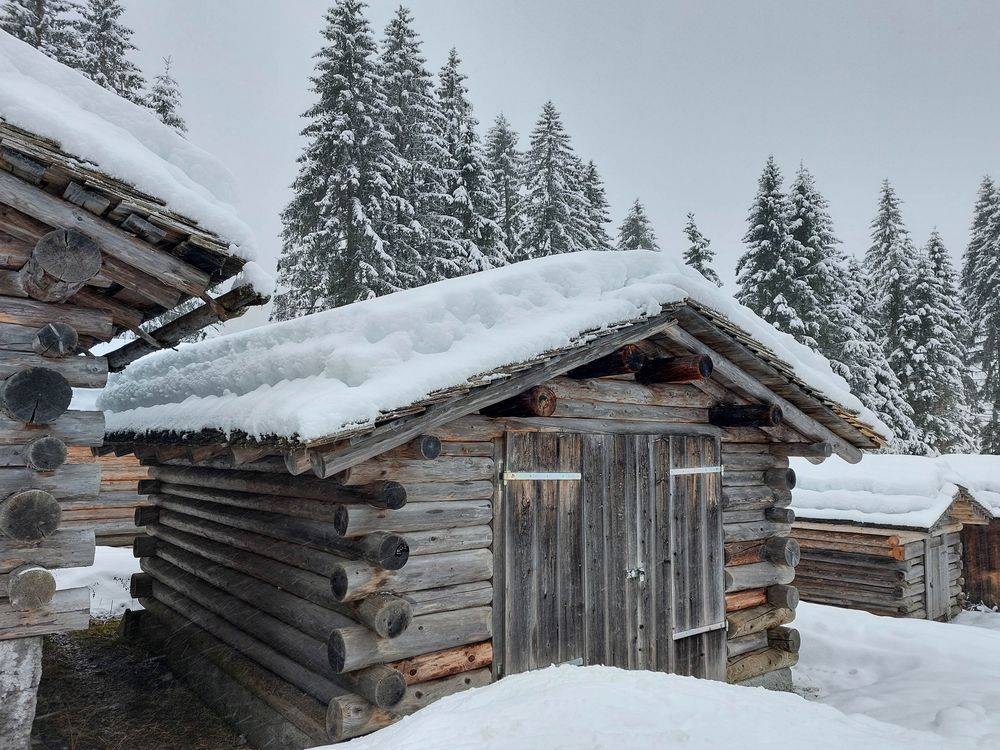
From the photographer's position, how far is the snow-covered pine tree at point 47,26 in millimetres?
20703

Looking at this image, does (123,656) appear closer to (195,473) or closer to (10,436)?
(195,473)

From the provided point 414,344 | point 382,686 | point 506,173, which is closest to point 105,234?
point 414,344

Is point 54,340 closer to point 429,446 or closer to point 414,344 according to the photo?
point 414,344

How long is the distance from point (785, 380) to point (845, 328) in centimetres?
2071

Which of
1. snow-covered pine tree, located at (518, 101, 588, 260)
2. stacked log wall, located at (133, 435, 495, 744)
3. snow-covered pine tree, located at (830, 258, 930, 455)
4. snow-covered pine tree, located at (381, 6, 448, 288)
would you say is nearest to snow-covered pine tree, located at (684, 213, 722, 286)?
snow-covered pine tree, located at (518, 101, 588, 260)

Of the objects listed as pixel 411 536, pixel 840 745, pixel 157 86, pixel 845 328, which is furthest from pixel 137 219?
pixel 845 328

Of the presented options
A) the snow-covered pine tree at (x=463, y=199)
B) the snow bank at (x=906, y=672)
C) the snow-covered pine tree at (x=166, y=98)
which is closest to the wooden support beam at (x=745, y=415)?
the snow bank at (x=906, y=672)

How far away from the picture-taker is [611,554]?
7059 millimetres

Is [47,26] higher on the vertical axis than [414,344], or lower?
higher

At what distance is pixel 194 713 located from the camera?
7.10m

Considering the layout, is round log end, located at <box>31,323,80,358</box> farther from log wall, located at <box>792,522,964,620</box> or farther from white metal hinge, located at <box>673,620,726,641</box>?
log wall, located at <box>792,522,964,620</box>

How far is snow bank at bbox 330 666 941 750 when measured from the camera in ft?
14.1

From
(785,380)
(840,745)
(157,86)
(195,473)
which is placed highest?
(157,86)

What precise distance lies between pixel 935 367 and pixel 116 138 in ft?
97.0
